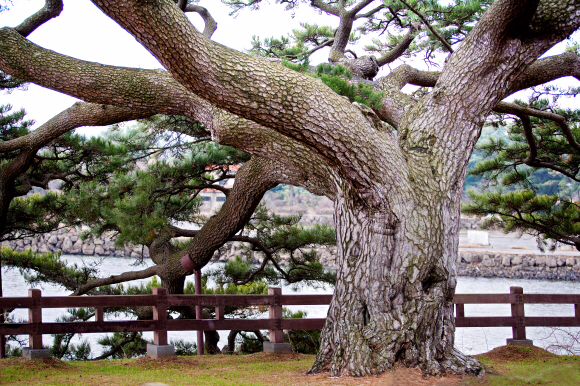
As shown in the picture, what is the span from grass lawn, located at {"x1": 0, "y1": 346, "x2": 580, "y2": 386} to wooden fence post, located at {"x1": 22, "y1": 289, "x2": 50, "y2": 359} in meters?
0.12

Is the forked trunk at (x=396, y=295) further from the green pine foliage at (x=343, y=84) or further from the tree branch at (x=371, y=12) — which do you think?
the tree branch at (x=371, y=12)

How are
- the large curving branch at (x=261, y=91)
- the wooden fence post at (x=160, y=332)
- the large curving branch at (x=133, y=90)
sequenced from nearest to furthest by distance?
the large curving branch at (x=261, y=91) < the large curving branch at (x=133, y=90) < the wooden fence post at (x=160, y=332)

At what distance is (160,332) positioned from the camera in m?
5.02

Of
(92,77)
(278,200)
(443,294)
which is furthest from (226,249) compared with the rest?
(278,200)

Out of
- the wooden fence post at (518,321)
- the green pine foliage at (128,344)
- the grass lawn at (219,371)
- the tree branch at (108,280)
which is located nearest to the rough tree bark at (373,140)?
the grass lawn at (219,371)

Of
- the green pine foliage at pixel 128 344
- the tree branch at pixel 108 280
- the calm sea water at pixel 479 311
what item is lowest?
the calm sea water at pixel 479 311

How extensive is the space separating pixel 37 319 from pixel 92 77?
7.74 ft

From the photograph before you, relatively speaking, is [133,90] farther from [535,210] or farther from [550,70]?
[535,210]

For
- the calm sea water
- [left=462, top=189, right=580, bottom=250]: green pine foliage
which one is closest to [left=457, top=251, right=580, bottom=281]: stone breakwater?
the calm sea water

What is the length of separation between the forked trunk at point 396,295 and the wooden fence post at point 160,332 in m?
1.94

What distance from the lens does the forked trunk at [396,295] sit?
3.43 meters

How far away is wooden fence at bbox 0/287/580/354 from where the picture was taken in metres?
4.73

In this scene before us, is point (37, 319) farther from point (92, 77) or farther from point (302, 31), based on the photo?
point (302, 31)

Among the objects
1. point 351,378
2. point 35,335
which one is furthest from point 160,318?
point 351,378
